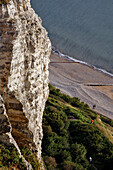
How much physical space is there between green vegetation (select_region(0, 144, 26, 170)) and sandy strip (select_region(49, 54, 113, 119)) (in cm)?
2048

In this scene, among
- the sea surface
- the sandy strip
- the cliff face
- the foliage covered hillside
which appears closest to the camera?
the cliff face

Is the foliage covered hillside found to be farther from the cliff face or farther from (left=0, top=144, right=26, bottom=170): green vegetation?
(left=0, top=144, right=26, bottom=170): green vegetation

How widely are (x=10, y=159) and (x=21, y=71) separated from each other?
366cm

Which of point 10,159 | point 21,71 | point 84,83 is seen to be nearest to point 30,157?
point 10,159

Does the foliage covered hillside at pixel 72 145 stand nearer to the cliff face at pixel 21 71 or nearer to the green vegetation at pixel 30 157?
the green vegetation at pixel 30 157

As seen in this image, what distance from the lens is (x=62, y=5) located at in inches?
2224

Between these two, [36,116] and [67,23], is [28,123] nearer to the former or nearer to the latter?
[36,116]

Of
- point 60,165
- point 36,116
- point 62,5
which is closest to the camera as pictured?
point 36,116

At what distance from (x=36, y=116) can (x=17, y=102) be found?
185 cm

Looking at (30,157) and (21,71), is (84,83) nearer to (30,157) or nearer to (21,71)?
(30,157)

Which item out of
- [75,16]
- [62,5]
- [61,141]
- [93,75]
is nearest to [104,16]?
[75,16]

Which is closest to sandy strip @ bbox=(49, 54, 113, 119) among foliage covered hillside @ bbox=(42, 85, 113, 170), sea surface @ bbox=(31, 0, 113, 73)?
sea surface @ bbox=(31, 0, 113, 73)

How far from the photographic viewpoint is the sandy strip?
95.9 ft

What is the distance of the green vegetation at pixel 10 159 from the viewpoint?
7730mm
